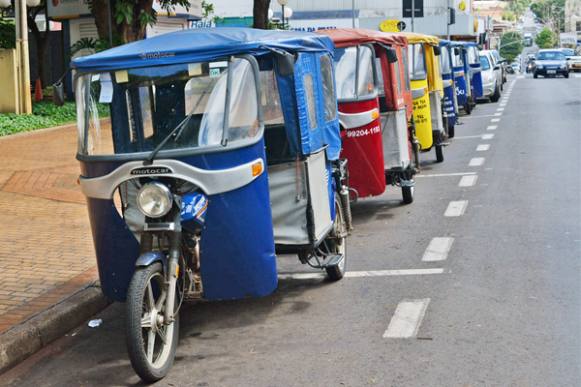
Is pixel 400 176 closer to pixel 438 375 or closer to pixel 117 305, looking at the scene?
pixel 117 305

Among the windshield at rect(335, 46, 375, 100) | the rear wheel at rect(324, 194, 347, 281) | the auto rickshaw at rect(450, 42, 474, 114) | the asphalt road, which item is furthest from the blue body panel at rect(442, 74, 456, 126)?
the rear wheel at rect(324, 194, 347, 281)

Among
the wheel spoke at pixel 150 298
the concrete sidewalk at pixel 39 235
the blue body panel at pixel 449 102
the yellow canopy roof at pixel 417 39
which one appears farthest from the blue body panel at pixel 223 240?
the blue body panel at pixel 449 102

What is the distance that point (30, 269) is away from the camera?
8.68 meters

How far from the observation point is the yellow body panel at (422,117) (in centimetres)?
1484

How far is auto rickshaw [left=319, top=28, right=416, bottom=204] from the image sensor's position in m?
10.7

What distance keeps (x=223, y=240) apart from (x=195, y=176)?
0.47 metres

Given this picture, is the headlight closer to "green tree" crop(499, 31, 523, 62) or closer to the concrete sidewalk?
the concrete sidewalk

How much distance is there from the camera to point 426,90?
595 inches

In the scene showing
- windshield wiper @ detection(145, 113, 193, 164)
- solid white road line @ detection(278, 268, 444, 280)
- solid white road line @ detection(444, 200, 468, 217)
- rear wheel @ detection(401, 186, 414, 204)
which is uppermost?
windshield wiper @ detection(145, 113, 193, 164)

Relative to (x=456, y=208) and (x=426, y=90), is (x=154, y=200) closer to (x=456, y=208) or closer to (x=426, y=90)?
(x=456, y=208)

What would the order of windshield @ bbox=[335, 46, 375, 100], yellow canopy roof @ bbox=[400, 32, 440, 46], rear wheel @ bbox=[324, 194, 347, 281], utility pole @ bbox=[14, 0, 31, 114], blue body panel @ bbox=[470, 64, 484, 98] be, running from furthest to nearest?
blue body panel @ bbox=[470, 64, 484, 98] → utility pole @ bbox=[14, 0, 31, 114] → yellow canopy roof @ bbox=[400, 32, 440, 46] → windshield @ bbox=[335, 46, 375, 100] → rear wheel @ bbox=[324, 194, 347, 281]

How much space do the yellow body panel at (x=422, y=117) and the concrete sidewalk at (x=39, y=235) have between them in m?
5.15

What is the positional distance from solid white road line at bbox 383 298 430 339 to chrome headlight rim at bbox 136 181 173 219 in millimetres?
1733

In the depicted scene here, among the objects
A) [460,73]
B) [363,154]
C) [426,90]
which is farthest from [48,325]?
[460,73]
